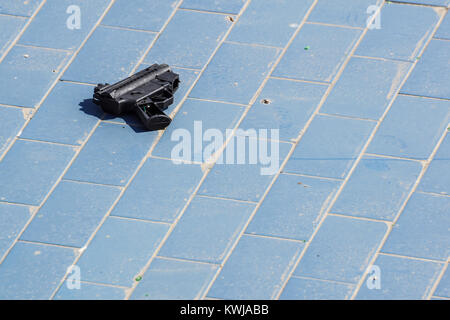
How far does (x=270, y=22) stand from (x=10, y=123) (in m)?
3.09

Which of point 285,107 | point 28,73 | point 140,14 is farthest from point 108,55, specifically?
point 285,107

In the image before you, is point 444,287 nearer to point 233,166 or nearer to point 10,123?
point 233,166

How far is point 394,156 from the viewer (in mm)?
8781

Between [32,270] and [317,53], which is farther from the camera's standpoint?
[317,53]

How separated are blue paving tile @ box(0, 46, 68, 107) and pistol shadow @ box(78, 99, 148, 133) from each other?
0.50 metres

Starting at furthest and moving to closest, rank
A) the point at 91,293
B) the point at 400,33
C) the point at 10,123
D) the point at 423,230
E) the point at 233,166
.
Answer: the point at 400,33
the point at 10,123
the point at 233,166
the point at 423,230
the point at 91,293

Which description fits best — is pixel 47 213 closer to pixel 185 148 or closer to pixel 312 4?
pixel 185 148

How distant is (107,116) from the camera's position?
30.5 feet

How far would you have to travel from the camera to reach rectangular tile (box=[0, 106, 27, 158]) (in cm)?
904

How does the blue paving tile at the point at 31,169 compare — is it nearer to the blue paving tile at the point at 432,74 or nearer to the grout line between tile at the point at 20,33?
the grout line between tile at the point at 20,33

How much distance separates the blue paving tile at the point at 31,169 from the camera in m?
8.53

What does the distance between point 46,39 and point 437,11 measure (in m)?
4.40

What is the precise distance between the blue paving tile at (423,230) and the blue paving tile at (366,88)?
3.91 feet

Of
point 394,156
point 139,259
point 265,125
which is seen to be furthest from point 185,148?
point 394,156
